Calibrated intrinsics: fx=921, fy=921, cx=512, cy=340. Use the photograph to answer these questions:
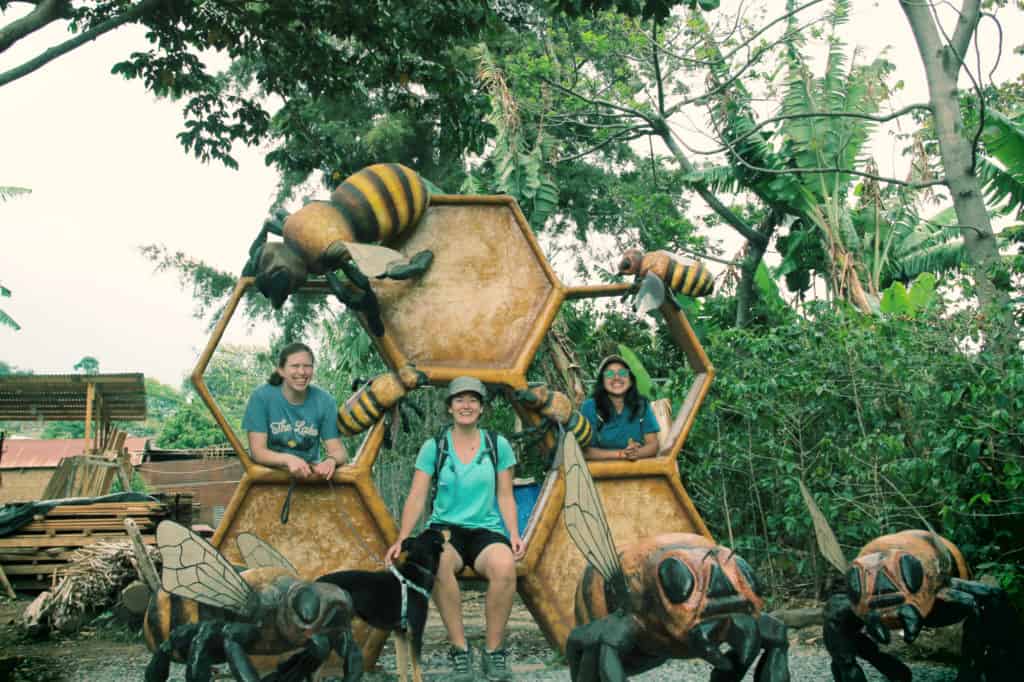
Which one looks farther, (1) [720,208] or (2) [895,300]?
(1) [720,208]

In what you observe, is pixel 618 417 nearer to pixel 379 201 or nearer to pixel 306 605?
pixel 379 201

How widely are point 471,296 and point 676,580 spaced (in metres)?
2.30

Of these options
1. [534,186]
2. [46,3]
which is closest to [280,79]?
[46,3]

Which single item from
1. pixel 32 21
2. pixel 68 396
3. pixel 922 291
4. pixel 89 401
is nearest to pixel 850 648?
pixel 32 21

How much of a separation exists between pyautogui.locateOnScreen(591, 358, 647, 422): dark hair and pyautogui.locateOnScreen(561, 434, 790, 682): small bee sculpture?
5.83 feet

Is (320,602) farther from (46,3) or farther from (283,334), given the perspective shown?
A: (283,334)

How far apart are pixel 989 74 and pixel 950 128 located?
2.03 metres

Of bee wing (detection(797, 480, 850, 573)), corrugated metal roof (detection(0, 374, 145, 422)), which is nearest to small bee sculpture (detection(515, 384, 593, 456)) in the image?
bee wing (detection(797, 480, 850, 573))

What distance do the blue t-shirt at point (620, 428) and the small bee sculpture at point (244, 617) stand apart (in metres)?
1.89

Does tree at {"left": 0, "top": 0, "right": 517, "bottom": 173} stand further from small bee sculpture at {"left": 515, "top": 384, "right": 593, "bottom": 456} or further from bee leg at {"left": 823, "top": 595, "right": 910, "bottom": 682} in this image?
bee leg at {"left": 823, "top": 595, "right": 910, "bottom": 682}

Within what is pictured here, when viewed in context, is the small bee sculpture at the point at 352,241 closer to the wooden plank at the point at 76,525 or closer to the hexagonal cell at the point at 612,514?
the hexagonal cell at the point at 612,514

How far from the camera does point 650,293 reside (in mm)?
4488

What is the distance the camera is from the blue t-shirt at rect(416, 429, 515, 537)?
3904mm

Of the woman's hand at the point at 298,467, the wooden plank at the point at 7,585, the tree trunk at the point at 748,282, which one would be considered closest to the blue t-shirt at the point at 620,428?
the woman's hand at the point at 298,467
